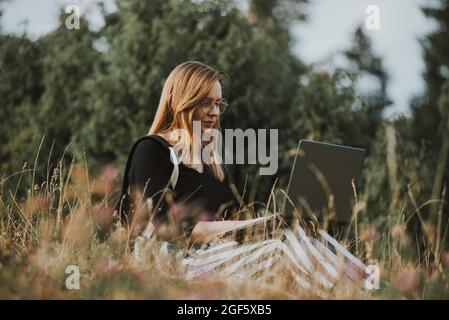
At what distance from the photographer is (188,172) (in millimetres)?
2785

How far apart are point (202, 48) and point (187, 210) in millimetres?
4409

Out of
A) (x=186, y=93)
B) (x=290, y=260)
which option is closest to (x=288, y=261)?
(x=290, y=260)

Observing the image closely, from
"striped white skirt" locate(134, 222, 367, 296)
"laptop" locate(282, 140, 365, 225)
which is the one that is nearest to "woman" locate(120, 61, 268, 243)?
"striped white skirt" locate(134, 222, 367, 296)

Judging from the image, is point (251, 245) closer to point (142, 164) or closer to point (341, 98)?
point (142, 164)

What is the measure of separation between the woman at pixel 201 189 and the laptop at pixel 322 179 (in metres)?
→ 0.12

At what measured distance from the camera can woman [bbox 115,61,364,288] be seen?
238 centimetres

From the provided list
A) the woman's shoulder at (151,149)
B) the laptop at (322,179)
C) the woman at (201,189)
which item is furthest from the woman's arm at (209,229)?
the woman's shoulder at (151,149)

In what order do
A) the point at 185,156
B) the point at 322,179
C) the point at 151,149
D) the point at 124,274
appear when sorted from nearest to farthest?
1. the point at 124,274
2. the point at 322,179
3. the point at 151,149
4. the point at 185,156

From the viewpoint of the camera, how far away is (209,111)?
285 centimetres

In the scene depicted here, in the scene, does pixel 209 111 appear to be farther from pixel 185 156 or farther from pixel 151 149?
pixel 151 149

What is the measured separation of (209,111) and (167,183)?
40 cm

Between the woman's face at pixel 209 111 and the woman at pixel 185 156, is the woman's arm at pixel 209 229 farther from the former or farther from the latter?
the woman's face at pixel 209 111

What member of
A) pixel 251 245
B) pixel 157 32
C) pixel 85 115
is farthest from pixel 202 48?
pixel 251 245

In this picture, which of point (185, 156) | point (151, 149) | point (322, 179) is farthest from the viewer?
point (185, 156)
